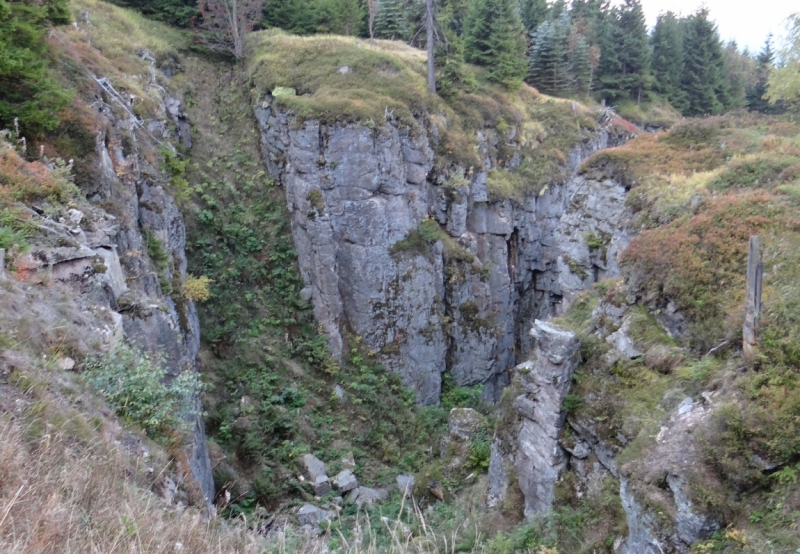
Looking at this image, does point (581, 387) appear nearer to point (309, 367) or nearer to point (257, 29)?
point (309, 367)

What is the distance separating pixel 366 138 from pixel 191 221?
25.9ft

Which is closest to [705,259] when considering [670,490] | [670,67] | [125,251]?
[670,490]

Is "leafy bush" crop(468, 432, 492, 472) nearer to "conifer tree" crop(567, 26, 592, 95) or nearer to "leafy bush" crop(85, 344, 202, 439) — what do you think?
"leafy bush" crop(85, 344, 202, 439)

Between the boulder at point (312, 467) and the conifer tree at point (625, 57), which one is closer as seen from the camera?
the boulder at point (312, 467)

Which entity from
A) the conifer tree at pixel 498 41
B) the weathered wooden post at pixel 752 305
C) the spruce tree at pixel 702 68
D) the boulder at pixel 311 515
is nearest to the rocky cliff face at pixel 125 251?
the boulder at pixel 311 515

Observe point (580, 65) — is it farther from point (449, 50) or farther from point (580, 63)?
point (449, 50)

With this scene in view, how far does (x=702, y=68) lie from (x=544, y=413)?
48004 mm

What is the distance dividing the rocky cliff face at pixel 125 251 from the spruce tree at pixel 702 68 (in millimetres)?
47697

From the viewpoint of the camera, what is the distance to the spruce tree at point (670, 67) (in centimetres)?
4481

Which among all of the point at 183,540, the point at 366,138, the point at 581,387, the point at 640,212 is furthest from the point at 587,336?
the point at 366,138

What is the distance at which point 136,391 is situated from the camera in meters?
6.70

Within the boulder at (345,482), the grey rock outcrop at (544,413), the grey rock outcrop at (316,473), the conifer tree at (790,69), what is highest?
the conifer tree at (790,69)

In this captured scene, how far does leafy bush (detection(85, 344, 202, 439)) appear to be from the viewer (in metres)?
6.50

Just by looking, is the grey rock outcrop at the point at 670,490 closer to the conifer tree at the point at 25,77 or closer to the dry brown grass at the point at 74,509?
the dry brown grass at the point at 74,509
